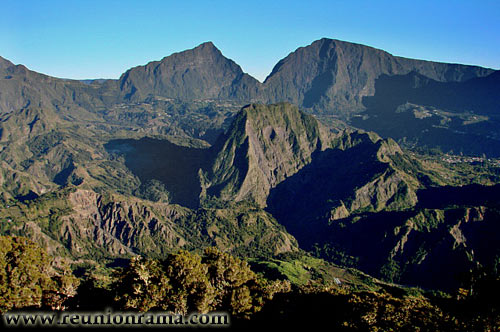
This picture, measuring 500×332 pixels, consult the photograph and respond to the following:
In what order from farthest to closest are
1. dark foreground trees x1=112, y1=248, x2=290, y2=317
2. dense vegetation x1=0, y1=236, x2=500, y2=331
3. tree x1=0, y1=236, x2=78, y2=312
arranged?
dark foreground trees x1=112, y1=248, x2=290, y2=317 → dense vegetation x1=0, y1=236, x2=500, y2=331 → tree x1=0, y1=236, x2=78, y2=312

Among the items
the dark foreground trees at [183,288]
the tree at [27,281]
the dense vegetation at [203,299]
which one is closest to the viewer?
the tree at [27,281]

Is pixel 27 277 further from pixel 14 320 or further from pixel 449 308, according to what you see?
pixel 449 308

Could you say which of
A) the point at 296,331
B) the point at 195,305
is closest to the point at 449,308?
the point at 296,331

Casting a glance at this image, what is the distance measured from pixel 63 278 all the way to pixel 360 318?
58.9 meters

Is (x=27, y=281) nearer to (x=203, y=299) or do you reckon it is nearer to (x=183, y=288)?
(x=183, y=288)

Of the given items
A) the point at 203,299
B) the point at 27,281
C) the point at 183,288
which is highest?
the point at 183,288

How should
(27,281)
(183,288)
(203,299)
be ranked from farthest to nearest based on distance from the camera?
(183,288)
(27,281)
(203,299)

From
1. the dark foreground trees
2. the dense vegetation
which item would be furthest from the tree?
the dark foreground trees

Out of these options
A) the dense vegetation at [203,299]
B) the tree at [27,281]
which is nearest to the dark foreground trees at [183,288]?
the dense vegetation at [203,299]

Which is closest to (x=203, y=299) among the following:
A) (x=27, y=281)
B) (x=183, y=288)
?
(x=183, y=288)

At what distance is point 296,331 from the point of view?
236 ft

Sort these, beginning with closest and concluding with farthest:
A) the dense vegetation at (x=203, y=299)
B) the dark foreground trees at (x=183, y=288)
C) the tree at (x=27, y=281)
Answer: the tree at (x=27, y=281) < the dense vegetation at (x=203, y=299) < the dark foreground trees at (x=183, y=288)

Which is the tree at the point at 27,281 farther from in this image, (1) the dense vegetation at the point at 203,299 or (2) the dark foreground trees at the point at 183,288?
(2) the dark foreground trees at the point at 183,288

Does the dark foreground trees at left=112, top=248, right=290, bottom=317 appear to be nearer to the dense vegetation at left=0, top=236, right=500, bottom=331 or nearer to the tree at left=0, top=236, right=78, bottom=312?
the dense vegetation at left=0, top=236, right=500, bottom=331
